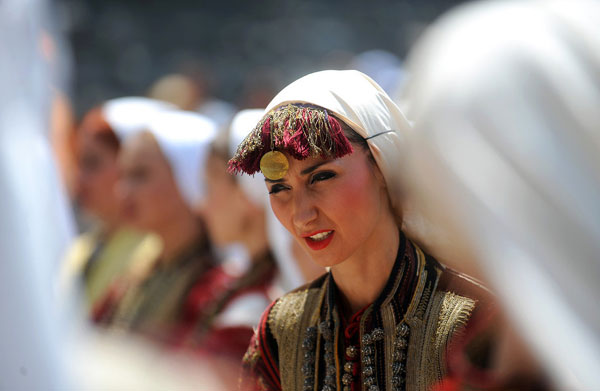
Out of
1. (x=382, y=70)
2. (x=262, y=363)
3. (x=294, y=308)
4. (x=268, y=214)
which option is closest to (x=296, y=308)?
(x=294, y=308)

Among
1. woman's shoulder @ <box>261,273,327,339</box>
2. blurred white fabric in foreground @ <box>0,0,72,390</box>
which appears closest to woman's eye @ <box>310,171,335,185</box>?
woman's shoulder @ <box>261,273,327,339</box>

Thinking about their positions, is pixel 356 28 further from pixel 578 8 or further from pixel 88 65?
pixel 578 8

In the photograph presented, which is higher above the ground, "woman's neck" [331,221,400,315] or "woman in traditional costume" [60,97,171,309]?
"woman in traditional costume" [60,97,171,309]

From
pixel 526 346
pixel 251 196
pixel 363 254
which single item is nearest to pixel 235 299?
pixel 251 196

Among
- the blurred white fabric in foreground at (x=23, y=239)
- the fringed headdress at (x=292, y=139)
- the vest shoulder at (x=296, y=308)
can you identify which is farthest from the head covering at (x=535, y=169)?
the blurred white fabric in foreground at (x=23, y=239)

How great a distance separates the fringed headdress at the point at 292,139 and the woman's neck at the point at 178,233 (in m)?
2.78

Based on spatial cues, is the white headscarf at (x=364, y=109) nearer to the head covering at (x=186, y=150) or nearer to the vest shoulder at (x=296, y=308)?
the vest shoulder at (x=296, y=308)

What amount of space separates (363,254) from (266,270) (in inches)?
73.5

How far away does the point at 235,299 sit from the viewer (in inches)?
146

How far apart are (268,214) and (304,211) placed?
1.81m

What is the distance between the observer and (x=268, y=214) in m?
3.61

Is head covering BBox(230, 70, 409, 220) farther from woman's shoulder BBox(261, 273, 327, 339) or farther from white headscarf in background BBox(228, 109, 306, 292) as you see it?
white headscarf in background BBox(228, 109, 306, 292)

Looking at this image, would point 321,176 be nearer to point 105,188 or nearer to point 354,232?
point 354,232

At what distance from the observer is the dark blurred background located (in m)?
15.2
